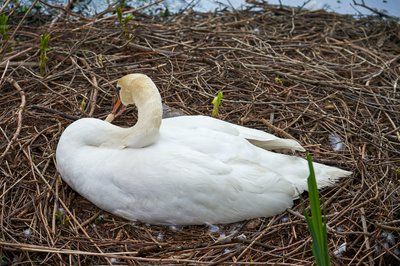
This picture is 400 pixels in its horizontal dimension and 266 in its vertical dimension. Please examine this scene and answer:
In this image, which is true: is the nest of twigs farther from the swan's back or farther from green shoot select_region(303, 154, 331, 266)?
green shoot select_region(303, 154, 331, 266)

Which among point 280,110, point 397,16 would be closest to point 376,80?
point 280,110

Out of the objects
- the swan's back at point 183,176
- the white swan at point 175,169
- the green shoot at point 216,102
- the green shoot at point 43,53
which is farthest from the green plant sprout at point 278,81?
the green shoot at point 43,53

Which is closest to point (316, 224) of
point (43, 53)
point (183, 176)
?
point (183, 176)

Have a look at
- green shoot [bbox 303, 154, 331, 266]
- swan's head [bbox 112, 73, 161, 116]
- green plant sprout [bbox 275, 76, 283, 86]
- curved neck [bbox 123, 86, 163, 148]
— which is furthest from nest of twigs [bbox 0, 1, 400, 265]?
green shoot [bbox 303, 154, 331, 266]

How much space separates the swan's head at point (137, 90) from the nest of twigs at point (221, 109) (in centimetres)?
57

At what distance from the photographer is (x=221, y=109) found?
5285mm

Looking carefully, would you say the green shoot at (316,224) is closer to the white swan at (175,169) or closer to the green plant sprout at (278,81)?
the white swan at (175,169)

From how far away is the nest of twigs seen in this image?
4.04 metres

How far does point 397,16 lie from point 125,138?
4.23 m

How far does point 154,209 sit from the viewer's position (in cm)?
408

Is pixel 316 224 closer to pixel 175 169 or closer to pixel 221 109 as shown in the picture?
pixel 175 169

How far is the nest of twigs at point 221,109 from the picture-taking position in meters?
4.04

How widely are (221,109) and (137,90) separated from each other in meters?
1.00

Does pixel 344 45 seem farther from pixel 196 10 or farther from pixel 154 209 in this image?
pixel 154 209
